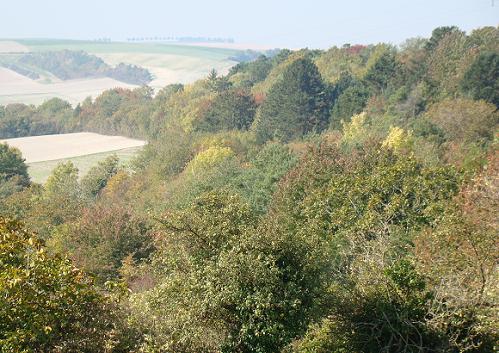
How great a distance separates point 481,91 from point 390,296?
157 ft

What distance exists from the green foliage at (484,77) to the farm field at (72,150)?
47.5m

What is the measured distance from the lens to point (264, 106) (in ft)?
260

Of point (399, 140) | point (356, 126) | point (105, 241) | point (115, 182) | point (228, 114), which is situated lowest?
point (115, 182)

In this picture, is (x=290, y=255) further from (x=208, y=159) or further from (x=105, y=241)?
(x=208, y=159)

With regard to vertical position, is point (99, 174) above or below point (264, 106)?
below

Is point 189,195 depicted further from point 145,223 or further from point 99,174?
point 99,174

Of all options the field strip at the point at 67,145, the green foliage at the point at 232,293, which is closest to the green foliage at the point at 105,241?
the green foliage at the point at 232,293

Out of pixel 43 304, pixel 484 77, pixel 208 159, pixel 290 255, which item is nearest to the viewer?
pixel 43 304

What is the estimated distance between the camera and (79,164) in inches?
3214

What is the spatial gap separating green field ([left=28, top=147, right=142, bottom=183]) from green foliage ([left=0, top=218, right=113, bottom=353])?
63.6 metres

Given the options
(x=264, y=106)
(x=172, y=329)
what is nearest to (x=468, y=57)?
(x=264, y=106)

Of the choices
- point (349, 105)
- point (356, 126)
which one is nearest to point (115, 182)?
point (356, 126)

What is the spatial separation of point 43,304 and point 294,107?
224ft

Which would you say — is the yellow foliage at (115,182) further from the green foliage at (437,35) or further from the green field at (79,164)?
the green foliage at (437,35)
